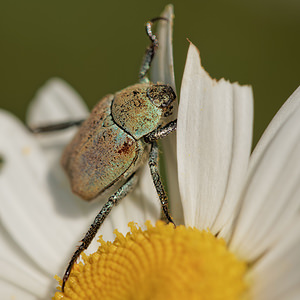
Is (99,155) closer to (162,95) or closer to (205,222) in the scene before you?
(162,95)

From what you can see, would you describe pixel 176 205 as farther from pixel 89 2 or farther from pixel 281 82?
pixel 89 2

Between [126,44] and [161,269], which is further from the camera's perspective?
[126,44]

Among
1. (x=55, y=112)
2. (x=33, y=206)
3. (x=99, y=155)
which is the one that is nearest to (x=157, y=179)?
(x=99, y=155)

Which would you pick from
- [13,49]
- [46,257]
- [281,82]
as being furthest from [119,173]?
[13,49]

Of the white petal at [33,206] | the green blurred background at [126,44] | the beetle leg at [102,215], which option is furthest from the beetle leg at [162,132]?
the green blurred background at [126,44]

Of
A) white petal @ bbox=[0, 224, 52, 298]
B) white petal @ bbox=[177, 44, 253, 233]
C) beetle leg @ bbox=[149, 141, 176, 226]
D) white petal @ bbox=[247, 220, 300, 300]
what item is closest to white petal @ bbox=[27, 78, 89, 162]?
white petal @ bbox=[0, 224, 52, 298]

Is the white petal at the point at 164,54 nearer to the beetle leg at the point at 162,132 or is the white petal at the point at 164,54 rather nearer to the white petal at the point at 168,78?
the white petal at the point at 168,78
